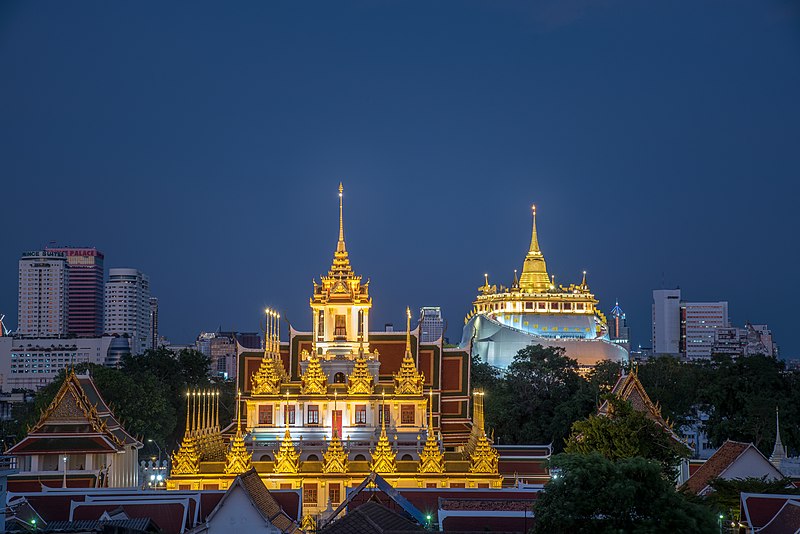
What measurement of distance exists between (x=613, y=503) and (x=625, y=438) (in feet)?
31.6

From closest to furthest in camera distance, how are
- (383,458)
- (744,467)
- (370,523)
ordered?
1. (370,523)
2. (744,467)
3. (383,458)

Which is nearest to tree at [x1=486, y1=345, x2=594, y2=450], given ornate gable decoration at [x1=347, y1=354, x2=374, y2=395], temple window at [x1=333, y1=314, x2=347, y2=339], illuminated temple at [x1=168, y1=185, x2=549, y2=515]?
illuminated temple at [x1=168, y1=185, x2=549, y2=515]

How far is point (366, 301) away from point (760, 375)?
24.2 meters

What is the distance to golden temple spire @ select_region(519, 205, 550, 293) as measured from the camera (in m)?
Answer: 136

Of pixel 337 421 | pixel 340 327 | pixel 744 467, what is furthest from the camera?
pixel 340 327

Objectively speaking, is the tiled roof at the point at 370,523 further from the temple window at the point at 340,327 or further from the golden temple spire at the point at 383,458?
the temple window at the point at 340,327

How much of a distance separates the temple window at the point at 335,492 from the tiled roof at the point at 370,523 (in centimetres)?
1643

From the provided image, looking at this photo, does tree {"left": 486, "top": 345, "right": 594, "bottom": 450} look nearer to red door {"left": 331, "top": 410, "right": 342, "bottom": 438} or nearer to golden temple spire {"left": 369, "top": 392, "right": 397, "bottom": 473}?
red door {"left": 331, "top": 410, "right": 342, "bottom": 438}

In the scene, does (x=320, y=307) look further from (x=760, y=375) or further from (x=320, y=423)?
(x=760, y=375)

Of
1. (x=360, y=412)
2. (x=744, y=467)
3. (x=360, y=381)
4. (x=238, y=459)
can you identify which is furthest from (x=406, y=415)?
(x=744, y=467)

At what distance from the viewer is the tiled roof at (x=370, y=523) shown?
3072 cm

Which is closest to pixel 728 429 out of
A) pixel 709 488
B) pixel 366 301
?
pixel 366 301

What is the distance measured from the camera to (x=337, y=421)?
55312 mm

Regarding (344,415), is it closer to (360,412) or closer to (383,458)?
(360,412)
